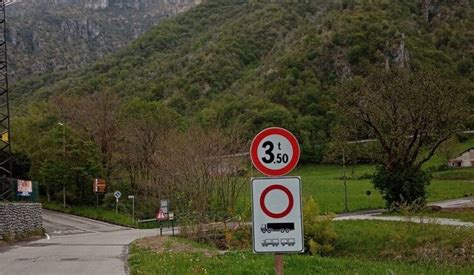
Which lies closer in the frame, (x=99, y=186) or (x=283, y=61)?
(x=99, y=186)

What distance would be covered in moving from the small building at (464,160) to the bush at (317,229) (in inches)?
2268

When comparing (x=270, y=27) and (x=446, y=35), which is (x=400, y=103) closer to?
(x=446, y=35)

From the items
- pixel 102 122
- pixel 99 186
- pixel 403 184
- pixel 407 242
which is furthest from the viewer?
pixel 102 122

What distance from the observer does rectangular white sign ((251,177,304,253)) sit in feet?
20.0

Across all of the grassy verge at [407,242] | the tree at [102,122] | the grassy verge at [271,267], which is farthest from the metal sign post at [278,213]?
the tree at [102,122]

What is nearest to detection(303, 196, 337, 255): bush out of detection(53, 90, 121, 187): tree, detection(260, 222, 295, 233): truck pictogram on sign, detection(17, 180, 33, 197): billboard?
detection(260, 222, 295, 233): truck pictogram on sign

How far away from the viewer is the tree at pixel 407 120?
35.6m

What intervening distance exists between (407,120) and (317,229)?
1640 cm

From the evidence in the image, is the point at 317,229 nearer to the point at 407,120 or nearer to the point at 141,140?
the point at 407,120

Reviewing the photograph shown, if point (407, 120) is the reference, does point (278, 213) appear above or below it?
below

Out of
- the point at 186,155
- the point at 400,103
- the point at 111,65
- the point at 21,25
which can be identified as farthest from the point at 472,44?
the point at 21,25

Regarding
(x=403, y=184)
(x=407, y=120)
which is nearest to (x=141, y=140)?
(x=407, y=120)

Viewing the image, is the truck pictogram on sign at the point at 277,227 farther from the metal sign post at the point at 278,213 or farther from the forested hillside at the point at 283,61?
the forested hillside at the point at 283,61

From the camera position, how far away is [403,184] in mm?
35344
